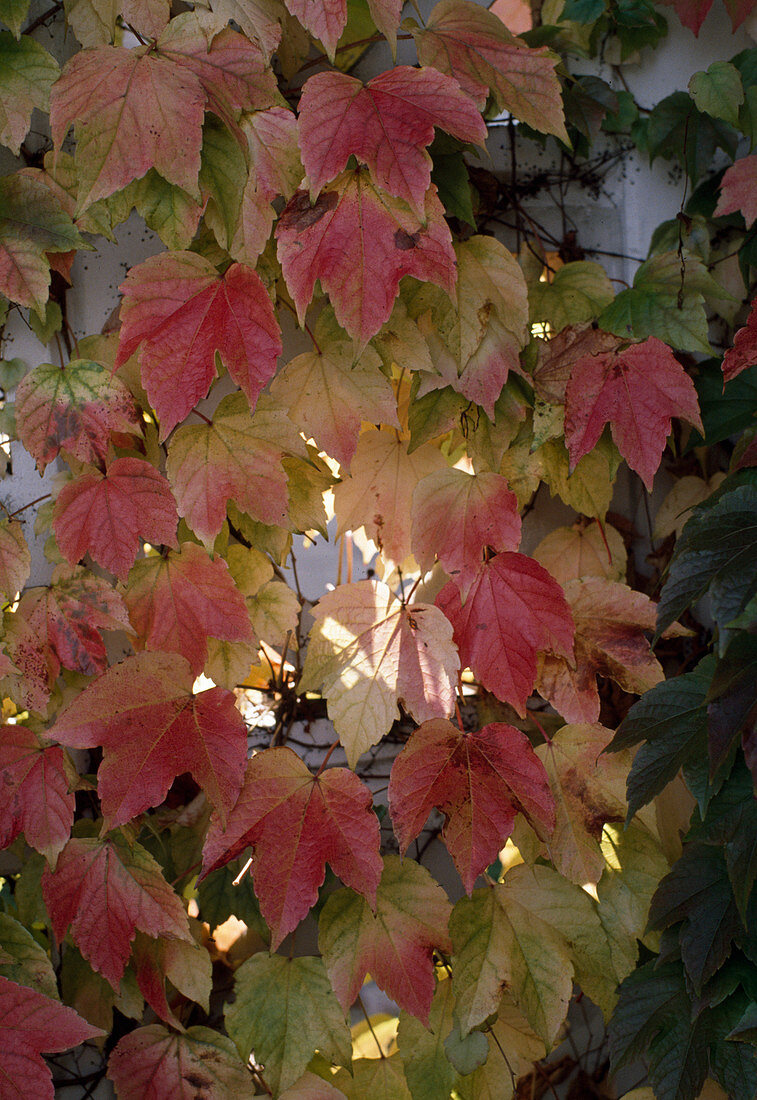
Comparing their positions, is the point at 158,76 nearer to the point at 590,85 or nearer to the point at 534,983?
the point at 590,85

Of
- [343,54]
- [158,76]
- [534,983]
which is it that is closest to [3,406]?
[158,76]

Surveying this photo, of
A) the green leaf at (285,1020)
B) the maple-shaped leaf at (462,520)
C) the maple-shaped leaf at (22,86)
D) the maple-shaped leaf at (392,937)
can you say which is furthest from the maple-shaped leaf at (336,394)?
the green leaf at (285,1020)

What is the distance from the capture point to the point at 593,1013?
144cm

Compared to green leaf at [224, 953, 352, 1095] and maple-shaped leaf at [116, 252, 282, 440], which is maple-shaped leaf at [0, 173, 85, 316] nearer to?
maple-shaped leaf at [116, 252, 282, 440]

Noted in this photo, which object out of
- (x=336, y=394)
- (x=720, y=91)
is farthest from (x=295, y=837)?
(x=720, y=91)

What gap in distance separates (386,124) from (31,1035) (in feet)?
3.49

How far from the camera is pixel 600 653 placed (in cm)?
107

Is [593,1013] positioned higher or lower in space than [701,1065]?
lower

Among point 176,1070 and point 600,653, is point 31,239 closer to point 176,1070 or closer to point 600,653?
point 600,653

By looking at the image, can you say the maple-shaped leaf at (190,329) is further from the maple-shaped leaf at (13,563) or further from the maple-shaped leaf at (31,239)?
the maple-shaped leaf at (13,563)

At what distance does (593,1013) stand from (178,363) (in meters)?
1.33

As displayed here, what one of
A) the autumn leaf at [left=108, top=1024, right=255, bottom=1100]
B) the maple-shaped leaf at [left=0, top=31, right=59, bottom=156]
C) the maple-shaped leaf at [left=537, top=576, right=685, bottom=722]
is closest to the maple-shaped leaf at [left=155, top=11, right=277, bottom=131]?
the maple-shaped leaf at [left=0, top=31, right=59, bottom=156]

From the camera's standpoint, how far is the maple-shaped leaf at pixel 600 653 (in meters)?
1.06

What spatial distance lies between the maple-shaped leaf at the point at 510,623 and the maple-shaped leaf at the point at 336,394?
0.77 ft
